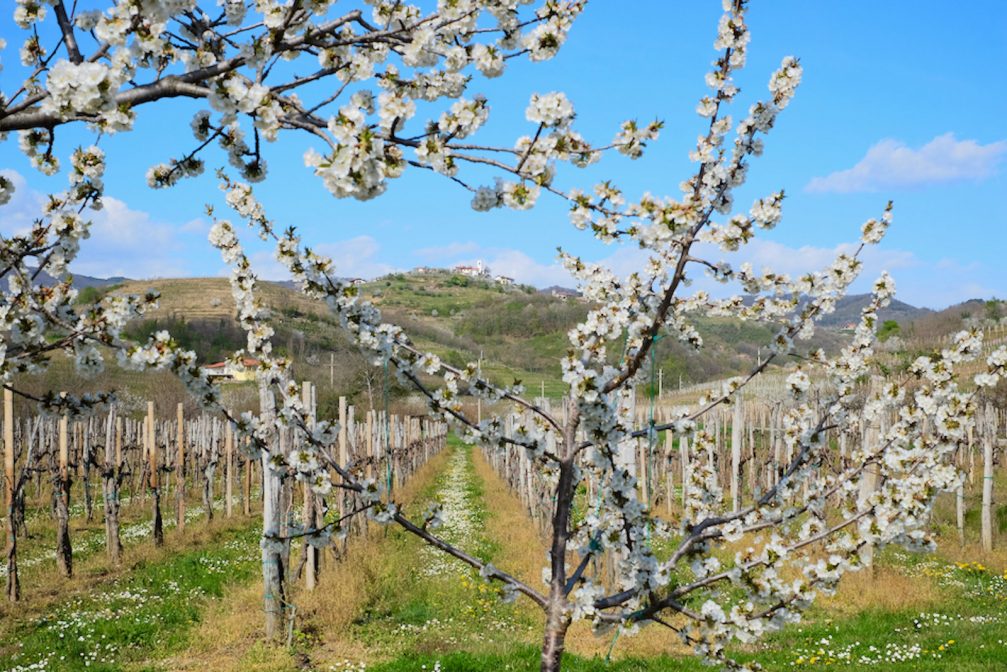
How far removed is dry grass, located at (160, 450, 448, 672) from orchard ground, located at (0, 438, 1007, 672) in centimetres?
2

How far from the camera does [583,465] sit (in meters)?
4.18

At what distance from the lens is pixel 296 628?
8906 mm

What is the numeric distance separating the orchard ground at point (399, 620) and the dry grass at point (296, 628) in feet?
0.08

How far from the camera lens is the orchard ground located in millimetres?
7977

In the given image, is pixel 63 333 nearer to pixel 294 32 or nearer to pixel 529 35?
pixel 294 32

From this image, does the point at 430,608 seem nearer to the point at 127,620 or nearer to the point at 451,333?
the point at 127,620

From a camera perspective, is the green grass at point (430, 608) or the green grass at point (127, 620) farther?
the green grass at point (430, 608)

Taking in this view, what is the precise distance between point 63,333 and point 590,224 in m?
2.32

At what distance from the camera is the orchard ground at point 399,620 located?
26.2 ft

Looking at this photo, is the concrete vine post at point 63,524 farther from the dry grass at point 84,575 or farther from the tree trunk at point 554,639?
the tree trunk at point 554,639

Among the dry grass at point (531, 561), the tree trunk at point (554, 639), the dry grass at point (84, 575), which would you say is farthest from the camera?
the dry grass at point (84, 575)

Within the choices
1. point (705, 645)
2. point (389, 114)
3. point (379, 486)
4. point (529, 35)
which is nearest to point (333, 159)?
point (389, 114)

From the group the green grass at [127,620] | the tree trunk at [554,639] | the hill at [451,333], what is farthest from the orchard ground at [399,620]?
the hill at [451,333]

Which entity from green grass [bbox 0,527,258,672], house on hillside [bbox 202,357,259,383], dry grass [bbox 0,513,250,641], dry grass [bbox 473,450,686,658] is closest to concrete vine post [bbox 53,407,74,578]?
dry grass [bbox 0,513,250,641]
